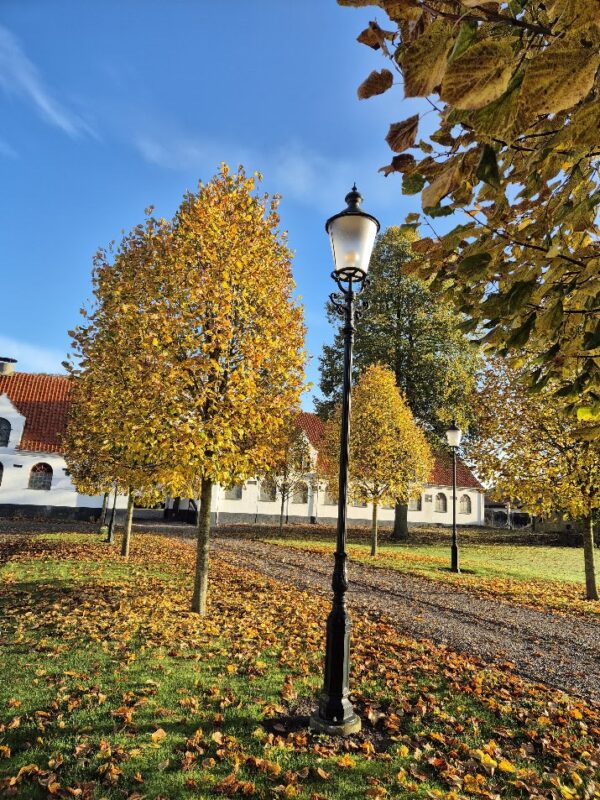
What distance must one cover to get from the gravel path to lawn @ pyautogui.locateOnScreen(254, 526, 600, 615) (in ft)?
3.88

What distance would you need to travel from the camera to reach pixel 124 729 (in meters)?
4.22

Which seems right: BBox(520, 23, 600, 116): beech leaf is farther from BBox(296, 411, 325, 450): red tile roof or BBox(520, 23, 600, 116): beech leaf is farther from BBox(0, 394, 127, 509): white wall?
BBox(296, 411, 325, 450): red tile roof

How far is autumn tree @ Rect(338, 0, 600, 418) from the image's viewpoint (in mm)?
1245

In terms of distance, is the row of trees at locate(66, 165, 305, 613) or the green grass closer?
the row of trees at locate(66, 165, 305, 613)

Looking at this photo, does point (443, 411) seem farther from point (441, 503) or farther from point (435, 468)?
point (441, 503)

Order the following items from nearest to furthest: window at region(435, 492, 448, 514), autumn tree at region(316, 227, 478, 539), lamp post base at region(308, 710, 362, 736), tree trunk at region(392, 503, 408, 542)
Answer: lamp post base at region(308, 710, 362, 736) < autumn tree at region(316, 227, 478, 539) < tree trunk at region(392, 503, 408, 542) < window at region(435, 492, 448, 514)

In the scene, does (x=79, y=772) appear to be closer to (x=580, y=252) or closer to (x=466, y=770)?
(x=466, y=770)

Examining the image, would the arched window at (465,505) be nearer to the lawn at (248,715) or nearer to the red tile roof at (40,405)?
the red tile roof at (40,405)

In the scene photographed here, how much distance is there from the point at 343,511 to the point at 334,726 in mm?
2024

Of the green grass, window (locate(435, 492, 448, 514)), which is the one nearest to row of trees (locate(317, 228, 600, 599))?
the green grass

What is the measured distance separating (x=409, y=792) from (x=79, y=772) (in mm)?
2568

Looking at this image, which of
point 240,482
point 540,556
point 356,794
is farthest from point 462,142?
point 540,556

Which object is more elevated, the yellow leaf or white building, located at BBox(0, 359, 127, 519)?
white building, located at BBox(0, 359, 127, 519)

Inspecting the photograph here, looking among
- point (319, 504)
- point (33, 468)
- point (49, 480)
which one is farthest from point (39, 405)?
point (319, 504)
